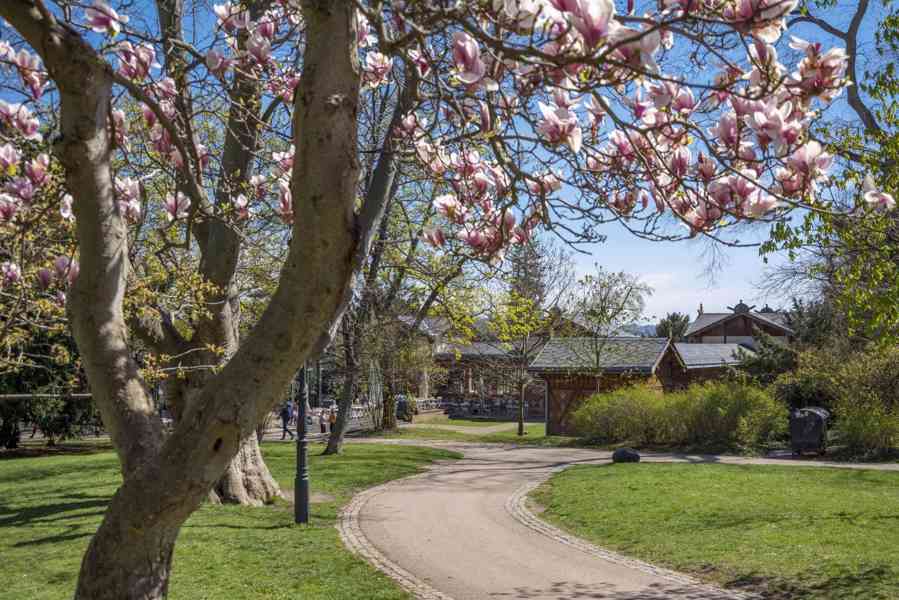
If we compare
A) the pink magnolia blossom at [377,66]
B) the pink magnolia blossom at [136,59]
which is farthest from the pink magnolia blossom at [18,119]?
the pink magnolia blossom at [377,66]

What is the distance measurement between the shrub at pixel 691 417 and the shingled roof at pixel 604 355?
14.3ft

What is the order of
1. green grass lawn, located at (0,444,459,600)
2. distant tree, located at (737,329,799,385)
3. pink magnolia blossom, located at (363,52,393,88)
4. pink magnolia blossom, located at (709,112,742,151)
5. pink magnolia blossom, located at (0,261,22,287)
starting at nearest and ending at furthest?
pink magnolia blossom, located at (709,112,742,151)
pink magnolia blossom, located at (363,52,393,88)
pink magnolia blossom, located at (0,261,22,287)
green grass lawn, located at (0,444,459,600)
distant tree, located at (737,329,799,385)

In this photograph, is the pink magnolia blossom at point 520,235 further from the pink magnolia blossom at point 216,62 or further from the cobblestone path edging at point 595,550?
the cobblestone path edging at point 595,550

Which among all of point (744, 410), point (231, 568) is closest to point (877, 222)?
point (231, 568)

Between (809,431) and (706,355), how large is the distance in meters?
17.4

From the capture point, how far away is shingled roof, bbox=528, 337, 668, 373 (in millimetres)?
29969

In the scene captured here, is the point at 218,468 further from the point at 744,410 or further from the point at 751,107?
the point at 744,410

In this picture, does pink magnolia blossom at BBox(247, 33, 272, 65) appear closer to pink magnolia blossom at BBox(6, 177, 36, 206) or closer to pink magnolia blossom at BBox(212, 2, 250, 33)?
pink magnolia blossom at BBox(212, 2, 250, 33)

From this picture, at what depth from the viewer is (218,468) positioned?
3.07 metres

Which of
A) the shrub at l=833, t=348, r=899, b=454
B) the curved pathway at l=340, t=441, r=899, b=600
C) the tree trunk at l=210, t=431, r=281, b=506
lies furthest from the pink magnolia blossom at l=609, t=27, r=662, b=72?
the shrub at l=833, t=348, r=899, b=454

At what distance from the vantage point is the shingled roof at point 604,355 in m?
30.0

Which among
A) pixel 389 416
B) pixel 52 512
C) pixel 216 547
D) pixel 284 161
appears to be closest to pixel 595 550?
pixel 216 547

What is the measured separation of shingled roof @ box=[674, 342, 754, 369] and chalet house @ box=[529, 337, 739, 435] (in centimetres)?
226

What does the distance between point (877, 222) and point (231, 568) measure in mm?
8027
